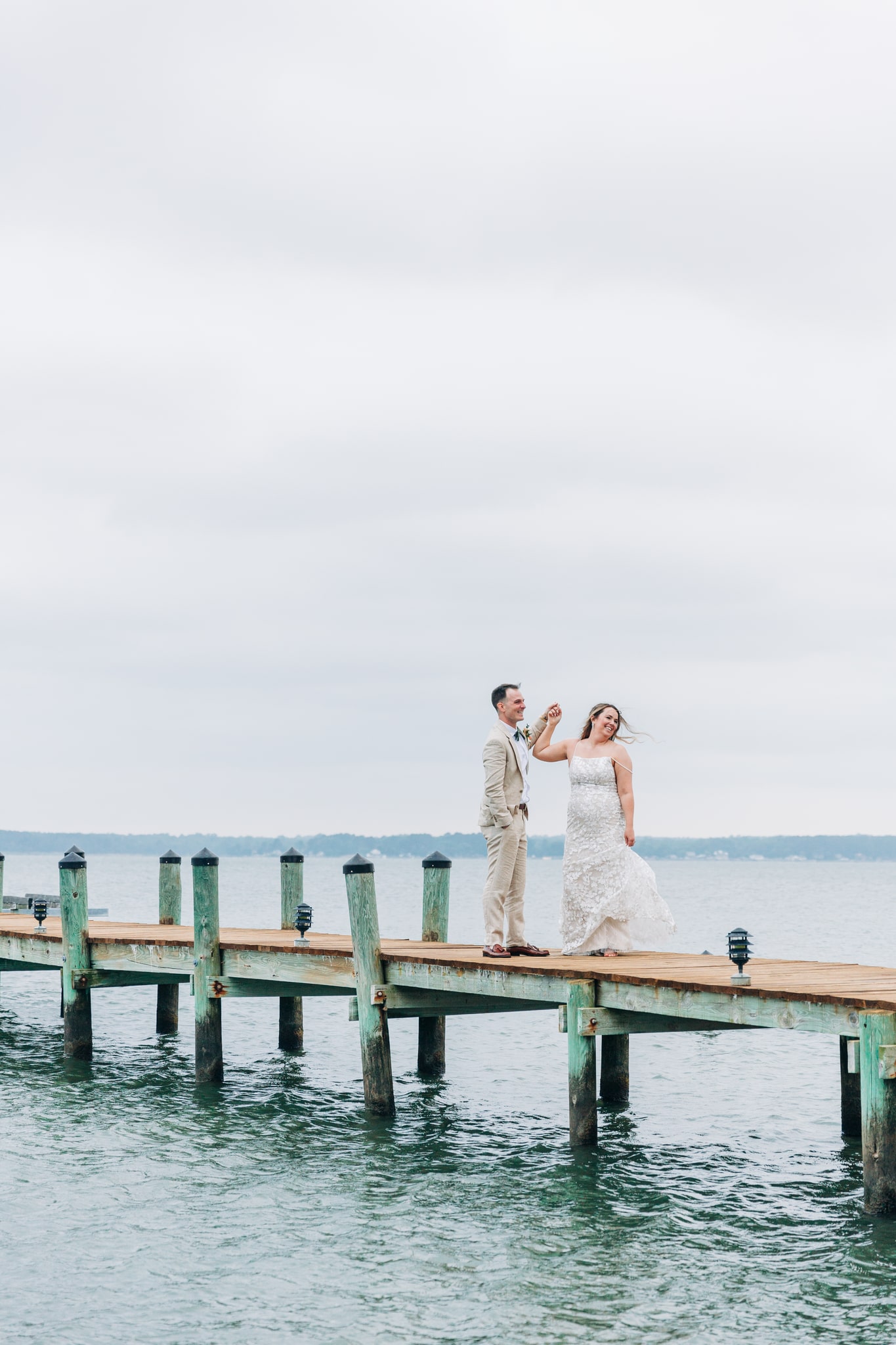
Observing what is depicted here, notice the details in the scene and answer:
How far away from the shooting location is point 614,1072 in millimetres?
16172

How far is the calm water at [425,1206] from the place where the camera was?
882cm

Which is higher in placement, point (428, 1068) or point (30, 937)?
point (30, 937)

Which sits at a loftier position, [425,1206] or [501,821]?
[501,821]

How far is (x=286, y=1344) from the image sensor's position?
8.42 m

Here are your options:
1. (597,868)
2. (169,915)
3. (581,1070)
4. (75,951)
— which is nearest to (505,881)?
(597,868)

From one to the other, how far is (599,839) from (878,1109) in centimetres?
418

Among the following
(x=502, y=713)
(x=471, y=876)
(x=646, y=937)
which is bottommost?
(x=471, y=876)

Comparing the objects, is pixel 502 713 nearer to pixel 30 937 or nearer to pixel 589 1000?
pixel 589 1000

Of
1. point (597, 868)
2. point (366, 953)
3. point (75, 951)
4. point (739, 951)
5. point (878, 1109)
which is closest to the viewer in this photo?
point (878, 1109)

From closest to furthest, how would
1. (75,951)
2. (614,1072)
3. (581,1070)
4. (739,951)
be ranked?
(739,951) < (581,1070) < (614,1072) < (75,951)

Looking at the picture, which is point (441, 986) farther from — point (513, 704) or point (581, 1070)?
point (513, 704)

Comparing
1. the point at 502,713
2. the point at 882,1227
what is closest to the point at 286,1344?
the point at 882,1227

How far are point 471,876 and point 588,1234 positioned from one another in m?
157

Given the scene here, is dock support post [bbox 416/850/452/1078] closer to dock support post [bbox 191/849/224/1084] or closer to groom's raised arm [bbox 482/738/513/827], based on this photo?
dock support post [bbox 191/849/224/1084]
